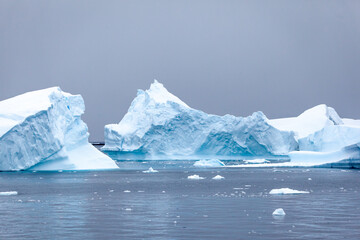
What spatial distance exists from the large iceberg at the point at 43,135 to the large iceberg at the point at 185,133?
1284cm

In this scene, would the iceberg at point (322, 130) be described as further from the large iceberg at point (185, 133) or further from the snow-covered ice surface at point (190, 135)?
the large iceberg at point (185, 133)

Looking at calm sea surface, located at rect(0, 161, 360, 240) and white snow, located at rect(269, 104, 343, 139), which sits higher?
white snow, located at rect(269, 104, 343, 139)

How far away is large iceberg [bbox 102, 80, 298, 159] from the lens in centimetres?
4475

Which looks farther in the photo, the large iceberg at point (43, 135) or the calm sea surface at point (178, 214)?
the large iceberg at point (43, 135)

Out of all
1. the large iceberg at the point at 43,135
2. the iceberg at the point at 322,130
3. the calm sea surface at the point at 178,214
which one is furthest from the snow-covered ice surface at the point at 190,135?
the calm sea surface at the point at 178,214

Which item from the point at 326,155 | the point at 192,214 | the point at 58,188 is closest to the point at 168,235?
the point at 192,214

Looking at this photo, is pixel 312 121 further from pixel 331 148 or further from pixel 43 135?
pixel 43 135

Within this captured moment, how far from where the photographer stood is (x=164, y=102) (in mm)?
45125

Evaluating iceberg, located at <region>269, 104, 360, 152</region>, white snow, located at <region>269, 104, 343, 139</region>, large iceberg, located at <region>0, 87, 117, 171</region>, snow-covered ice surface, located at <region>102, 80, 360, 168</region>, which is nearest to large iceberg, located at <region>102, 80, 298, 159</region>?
snow-covered ice surface, located at <region>102, 80, 360, 168</region>

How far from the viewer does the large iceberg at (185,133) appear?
44.8 meters

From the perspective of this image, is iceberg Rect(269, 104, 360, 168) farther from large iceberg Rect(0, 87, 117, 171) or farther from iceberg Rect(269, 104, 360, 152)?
large iceberg Rect(0, 87, 117, 171)

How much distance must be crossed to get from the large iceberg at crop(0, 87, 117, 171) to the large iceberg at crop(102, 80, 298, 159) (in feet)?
42.1

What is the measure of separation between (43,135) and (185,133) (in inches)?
729

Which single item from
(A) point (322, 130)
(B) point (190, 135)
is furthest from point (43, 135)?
(A) point (322, 130)
